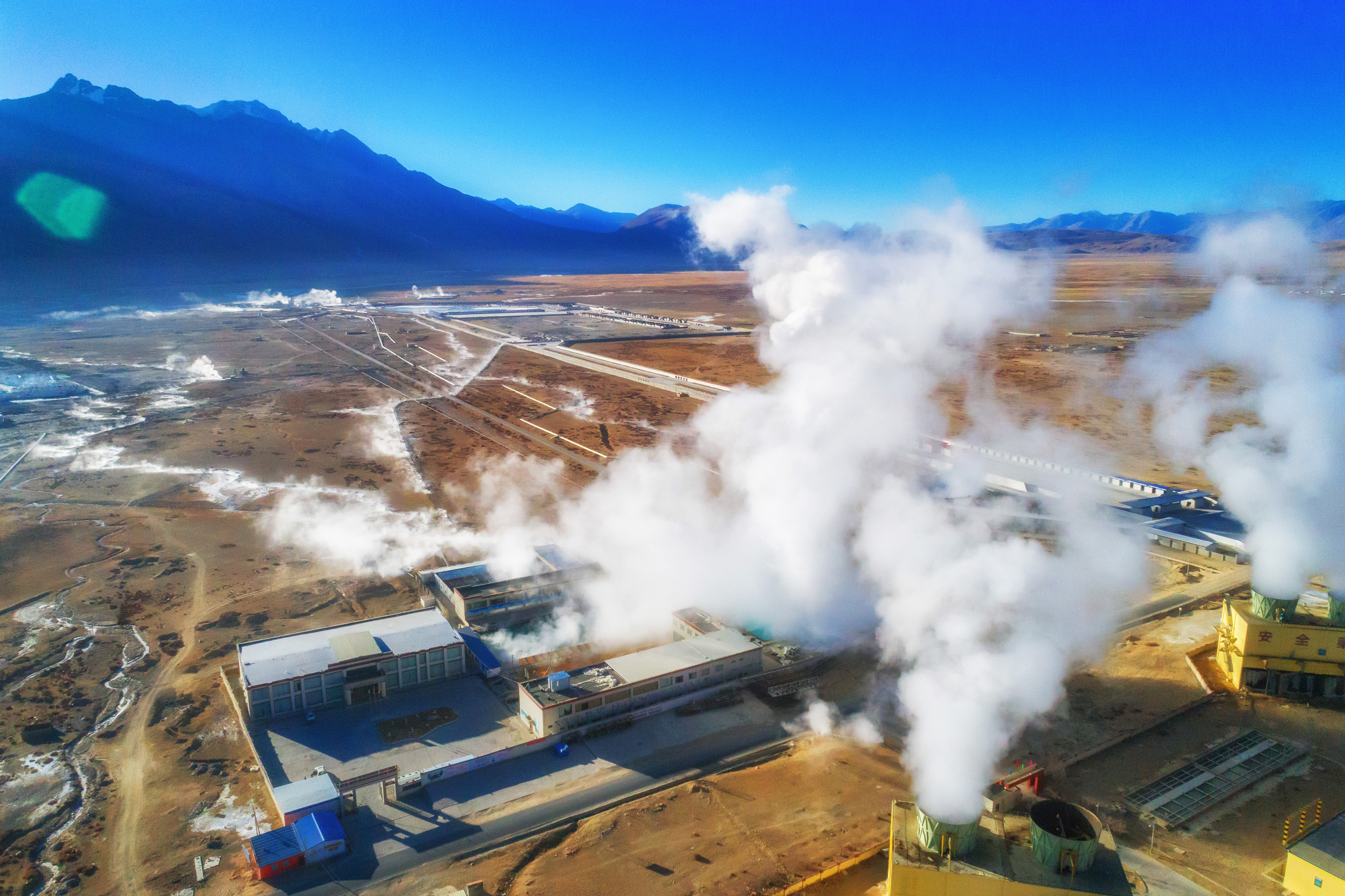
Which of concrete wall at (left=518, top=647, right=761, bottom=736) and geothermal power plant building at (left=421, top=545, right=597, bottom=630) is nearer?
concrete wall at (left=518, top=647, right=761, bottom=736)

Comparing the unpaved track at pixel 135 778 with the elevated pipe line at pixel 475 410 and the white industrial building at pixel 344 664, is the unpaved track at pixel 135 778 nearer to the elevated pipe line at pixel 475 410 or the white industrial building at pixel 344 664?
the white industrial building at pixel 344 664

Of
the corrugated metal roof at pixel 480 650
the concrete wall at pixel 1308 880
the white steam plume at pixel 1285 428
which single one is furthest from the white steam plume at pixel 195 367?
the concrete wall at pixel 1308 880

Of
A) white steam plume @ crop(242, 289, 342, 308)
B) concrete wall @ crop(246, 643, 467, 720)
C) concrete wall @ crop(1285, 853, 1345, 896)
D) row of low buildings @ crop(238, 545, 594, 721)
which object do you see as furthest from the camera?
white steam plume @ crop(242, 289, 342, 308)

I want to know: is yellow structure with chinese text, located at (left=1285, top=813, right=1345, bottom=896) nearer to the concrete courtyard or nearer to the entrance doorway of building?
the concrete courtyard

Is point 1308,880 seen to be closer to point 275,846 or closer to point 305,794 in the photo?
point 275,846

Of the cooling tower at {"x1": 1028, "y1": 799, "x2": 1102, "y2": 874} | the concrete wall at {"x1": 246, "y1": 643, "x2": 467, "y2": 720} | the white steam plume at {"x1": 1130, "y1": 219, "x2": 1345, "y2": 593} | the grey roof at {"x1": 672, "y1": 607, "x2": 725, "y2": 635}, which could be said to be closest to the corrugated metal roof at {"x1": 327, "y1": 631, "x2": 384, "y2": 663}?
the concrete wall at {"x1": 246, "y1": 643, "x2": 467, "y2": 720}

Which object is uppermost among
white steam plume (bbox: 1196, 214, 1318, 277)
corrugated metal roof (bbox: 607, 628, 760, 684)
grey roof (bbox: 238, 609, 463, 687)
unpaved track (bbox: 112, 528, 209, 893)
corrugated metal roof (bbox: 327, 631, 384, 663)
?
white steam plume (bbox: 1196, 214, 1318, 277)
